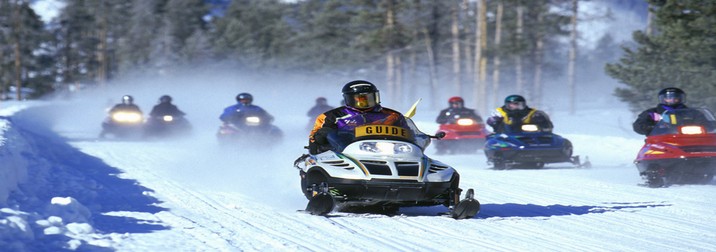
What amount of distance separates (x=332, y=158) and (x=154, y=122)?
20.9 metres

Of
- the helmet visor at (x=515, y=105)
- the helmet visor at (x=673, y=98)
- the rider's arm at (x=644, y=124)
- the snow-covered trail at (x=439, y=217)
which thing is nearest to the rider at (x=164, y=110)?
the snow-covered trail at (x=439, y=217)

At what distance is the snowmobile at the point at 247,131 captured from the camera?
24.8 m

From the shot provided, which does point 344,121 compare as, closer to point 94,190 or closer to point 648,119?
point 94,190

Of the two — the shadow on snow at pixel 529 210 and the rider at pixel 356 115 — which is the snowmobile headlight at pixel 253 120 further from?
the shadow on snow at pixel 529 210

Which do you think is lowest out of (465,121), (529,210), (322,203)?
(529,210)

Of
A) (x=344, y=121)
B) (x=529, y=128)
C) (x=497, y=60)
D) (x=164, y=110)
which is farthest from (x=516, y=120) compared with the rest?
(x=497, y=60)

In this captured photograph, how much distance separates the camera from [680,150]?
1509cm

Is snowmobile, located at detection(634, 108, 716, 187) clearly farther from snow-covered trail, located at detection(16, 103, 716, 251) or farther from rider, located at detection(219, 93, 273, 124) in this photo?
rider, located at detection(219, 93, 273, 124)

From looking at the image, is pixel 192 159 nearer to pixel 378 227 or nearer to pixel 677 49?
pixel 378 227

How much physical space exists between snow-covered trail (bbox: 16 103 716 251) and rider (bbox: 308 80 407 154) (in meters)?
1.02

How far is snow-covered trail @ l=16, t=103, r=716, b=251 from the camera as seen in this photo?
824 centimetres

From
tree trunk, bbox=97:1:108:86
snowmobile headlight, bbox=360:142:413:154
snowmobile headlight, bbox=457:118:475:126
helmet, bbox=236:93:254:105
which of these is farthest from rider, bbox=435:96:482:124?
tree trunk, bbox=97:1:108:86

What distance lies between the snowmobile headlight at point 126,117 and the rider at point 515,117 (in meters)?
15.4

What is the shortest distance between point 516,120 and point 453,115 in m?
6.56
